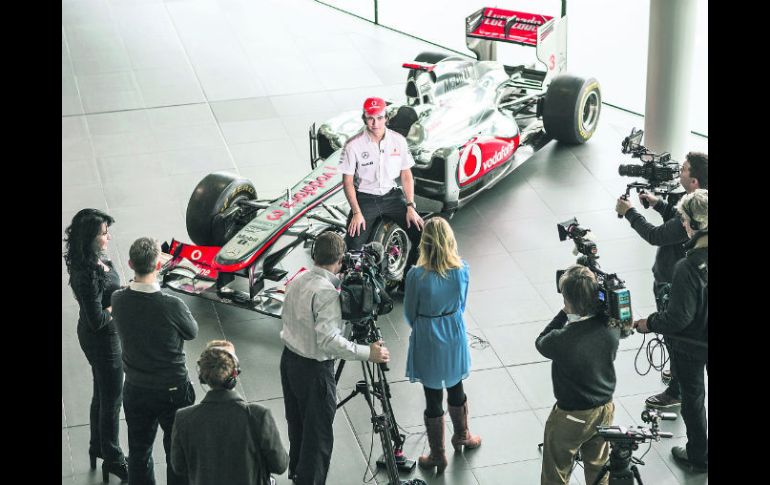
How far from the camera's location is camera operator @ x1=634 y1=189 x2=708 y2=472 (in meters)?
5.79

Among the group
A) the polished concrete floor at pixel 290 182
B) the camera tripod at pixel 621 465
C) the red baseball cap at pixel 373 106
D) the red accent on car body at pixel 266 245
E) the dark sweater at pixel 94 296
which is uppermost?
the red baseball cap at pixel 373 106

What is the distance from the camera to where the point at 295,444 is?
602 centimetres

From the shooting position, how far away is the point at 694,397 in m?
6.06

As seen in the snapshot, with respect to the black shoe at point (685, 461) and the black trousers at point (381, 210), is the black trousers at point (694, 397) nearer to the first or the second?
the black shoe at point (685, 461)

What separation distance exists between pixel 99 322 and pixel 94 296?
0.48 ft

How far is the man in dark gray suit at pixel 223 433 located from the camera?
15.2ft

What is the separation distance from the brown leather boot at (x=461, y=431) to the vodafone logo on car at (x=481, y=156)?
10.7 ft

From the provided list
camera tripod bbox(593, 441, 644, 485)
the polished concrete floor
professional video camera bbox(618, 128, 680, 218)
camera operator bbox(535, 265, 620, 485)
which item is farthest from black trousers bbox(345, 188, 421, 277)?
camera tripod bbox(593, 441, 644, 485)

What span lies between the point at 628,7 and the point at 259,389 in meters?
10.3

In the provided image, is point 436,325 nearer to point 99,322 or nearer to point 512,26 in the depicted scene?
point 99,322

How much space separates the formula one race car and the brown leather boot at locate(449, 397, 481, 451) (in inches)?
74.3

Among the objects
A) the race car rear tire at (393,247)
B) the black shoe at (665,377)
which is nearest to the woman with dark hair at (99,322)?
the race car rear tire at (393,247)
